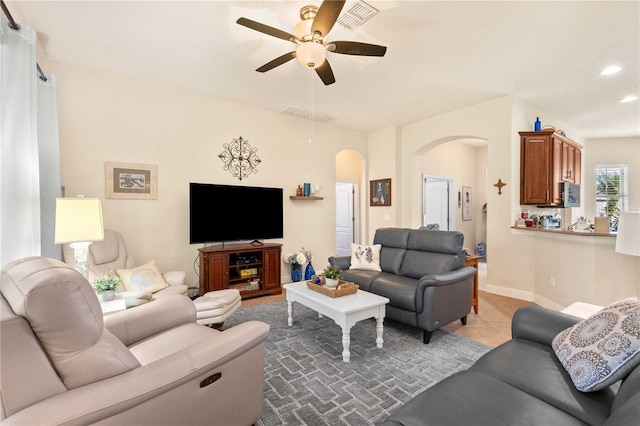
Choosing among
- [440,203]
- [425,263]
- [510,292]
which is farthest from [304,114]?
[510,292]

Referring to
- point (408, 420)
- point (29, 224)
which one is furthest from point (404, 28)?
point (29, 224)

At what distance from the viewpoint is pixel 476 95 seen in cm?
419

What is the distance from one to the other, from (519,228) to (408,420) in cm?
395

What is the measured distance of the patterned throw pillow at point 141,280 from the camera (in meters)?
2.97

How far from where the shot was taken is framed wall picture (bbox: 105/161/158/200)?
357 cm

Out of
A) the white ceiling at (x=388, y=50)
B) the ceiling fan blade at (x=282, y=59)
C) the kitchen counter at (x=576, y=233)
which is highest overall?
the white ceiling at (x=388, y=50)

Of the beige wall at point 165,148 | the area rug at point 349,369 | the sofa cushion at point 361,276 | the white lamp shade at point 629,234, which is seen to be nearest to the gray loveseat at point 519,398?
the area rug at point 349,369

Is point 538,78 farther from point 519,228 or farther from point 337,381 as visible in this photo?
point 337,381

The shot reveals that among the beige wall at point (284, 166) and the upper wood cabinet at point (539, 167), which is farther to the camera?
the upper wood cabinet at point (539, 167)

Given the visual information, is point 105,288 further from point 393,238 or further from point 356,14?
point 393,238

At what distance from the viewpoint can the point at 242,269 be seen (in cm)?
424

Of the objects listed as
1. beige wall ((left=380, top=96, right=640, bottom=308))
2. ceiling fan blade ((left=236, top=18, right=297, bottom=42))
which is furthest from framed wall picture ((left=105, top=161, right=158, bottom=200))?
beige wall ((left=380, top=96, right=640, bottom=308))

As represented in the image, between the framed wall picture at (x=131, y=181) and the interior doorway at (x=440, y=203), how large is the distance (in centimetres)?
560

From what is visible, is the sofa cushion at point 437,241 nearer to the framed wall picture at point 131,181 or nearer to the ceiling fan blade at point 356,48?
the ceiling fan blade at point 356,48
